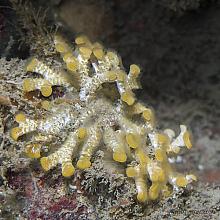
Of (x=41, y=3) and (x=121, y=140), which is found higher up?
(x=41, y=3)

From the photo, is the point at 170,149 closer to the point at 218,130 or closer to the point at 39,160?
the point at 39,160

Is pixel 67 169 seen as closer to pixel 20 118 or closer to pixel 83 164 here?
pixel 83 164

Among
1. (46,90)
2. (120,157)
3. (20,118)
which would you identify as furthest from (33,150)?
(120,157)

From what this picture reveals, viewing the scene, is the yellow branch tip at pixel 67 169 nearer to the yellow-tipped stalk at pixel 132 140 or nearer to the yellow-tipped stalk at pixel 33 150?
the yellow-tipped stalk at pixel 33 150

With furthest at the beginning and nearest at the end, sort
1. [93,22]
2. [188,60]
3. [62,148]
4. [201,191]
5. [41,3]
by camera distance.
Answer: [188,60] → [93,22] → [41,3] → [201,191] → [62,148]

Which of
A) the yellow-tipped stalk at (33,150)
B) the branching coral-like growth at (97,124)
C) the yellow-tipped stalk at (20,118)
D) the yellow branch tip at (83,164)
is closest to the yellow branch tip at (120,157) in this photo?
the branching coral-like growth at (97,124)

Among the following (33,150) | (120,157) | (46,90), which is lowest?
(33,150)

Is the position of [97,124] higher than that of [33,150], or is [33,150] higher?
[97,124]

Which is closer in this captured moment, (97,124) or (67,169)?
(67,169)

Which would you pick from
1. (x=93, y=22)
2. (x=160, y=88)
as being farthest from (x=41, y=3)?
(x=160, y=88)
